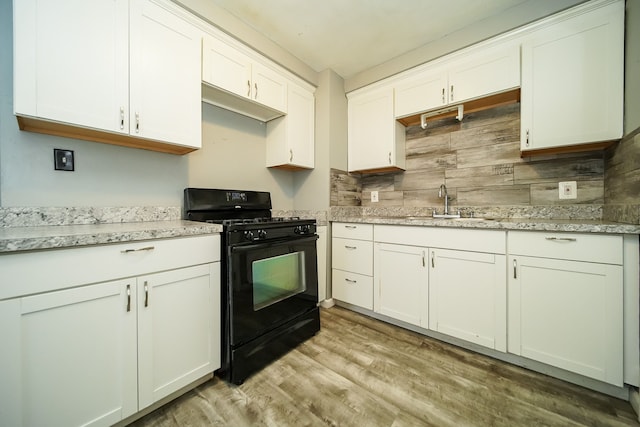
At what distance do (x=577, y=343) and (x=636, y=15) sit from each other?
1854 millimetres

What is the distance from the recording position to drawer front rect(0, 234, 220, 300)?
82 cm

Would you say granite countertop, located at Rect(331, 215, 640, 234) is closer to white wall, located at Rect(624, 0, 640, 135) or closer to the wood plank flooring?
white wall, located at Rect(624, 0, 640, 135)

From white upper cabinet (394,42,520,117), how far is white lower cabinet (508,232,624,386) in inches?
47.0

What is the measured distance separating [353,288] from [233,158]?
65.6 inches

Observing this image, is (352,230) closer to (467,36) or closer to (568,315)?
(568,315)

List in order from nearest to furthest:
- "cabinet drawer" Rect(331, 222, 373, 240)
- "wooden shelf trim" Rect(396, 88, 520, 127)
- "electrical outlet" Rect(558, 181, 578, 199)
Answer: "electrical outlet" Rect(558, 181, 578, 199) < "wooden shelf trim" Rect(396, 88, 520, 127) < "cabinet drawer" Rect(331, 222, 373, 240)

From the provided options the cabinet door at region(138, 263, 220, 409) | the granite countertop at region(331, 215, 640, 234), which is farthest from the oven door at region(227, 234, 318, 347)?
the granite countertop at region(331, 215, 640, 234)

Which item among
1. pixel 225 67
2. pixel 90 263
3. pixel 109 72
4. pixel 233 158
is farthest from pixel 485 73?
pixel 90 263

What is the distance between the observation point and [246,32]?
6.19ft

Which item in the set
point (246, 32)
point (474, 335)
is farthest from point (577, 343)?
point (246, 32)

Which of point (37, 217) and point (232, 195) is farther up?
point (232, 195)

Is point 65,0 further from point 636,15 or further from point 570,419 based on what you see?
point 570,419

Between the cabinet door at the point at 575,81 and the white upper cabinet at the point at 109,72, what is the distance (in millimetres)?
2331

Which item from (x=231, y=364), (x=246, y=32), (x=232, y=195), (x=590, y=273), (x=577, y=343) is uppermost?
(x=246, y=32)
